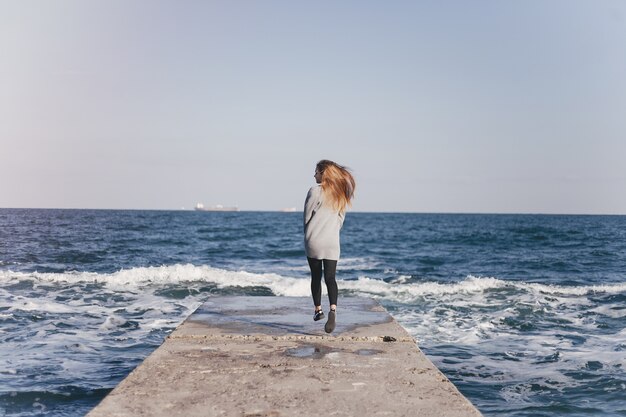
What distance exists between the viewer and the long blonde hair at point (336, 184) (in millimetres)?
6547

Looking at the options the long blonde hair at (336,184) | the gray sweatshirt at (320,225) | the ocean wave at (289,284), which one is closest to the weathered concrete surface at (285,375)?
the gray sweatshirt at (320,225)

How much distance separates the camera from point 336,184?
6547mm

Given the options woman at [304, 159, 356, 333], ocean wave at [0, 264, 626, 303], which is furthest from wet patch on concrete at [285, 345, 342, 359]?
ocean wave at [0, 264, 626, 303]

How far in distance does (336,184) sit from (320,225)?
50cm

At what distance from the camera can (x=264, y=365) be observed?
5199 millimetres

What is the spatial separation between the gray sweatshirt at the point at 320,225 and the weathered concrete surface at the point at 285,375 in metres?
0.97

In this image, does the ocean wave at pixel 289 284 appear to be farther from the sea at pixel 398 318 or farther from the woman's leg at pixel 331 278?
the woman's leg at pixel 331 278

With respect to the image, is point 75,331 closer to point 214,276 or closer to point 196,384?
point 196,384

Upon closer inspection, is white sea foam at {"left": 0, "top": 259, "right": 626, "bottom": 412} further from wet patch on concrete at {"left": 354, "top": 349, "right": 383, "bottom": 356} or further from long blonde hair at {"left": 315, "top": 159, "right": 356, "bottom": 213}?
long blonde hair at {"left": 315, "top": 159, "right": 356, "bottom": 213}

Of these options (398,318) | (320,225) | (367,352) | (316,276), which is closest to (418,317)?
(398,318)

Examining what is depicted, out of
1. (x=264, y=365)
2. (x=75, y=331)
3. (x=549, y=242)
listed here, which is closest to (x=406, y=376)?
(x=264, y=365)

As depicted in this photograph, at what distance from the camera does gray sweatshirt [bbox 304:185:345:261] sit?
6551 mm

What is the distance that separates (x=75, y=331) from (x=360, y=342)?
255 inches

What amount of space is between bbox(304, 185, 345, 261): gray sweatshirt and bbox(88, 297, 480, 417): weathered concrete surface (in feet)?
3.17
